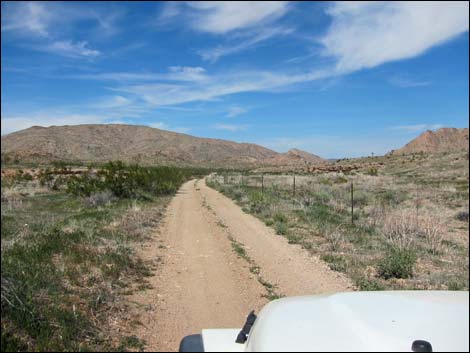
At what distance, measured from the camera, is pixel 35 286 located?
A: 17.2 feet

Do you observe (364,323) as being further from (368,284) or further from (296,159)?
(296,159)

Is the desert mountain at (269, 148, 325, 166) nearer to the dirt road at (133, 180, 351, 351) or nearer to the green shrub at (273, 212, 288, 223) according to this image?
the green shrub at (273, 212, 288, 223)

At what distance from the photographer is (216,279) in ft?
25.9

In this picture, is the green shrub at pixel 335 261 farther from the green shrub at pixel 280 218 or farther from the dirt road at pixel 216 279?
the green shrub at pixel 280 218

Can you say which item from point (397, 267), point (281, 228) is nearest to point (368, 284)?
point (397, 267)

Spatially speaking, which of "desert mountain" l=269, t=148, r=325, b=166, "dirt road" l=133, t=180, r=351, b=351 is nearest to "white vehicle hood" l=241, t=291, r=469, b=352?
"dirt road" l=133, t=180, r=351, b=351

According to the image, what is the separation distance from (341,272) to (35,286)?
560 cm

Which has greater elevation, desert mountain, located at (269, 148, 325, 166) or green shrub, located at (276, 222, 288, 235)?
desert mountain, located at (269, 148, 325, 166)

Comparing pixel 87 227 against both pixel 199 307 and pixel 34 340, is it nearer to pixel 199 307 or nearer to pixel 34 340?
pixel 199 307

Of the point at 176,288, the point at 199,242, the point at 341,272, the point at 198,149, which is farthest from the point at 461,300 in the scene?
the point at 198,149

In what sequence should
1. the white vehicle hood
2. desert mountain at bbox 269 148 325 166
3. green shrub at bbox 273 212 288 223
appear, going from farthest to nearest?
1. desert mountain at bbox 269 148 325 166
2. green shrub at bbox 273 212 288 223
3. the white vehicle hood

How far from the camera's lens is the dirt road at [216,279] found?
5.75 metres

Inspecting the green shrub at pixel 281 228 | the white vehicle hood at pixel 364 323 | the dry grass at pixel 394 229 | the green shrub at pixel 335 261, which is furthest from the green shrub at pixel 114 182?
the white vehicle hood at pixel 364 323

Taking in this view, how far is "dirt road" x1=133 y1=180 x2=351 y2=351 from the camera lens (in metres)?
5.75
